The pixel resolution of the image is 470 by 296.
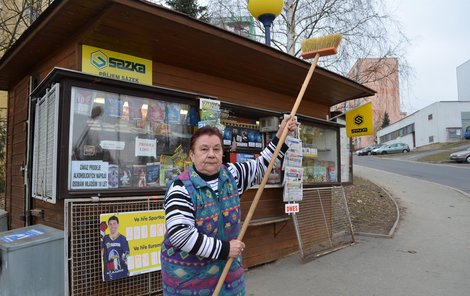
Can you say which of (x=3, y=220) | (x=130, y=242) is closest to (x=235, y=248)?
(x=130, y=242)

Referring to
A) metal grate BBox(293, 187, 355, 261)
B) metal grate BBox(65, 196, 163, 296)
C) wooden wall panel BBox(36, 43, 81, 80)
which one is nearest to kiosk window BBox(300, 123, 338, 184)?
metal grate BBox(293, 187, 355, 261)

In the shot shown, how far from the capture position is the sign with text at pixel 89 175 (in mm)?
3996

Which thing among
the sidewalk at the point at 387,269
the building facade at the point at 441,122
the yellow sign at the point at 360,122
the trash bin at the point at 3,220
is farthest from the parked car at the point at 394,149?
the trash bin at the point at 3,220

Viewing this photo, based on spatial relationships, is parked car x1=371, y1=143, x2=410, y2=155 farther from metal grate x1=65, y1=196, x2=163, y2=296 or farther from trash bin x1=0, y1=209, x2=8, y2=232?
metal grate x1=65, y1=196, x2=163, y2=296

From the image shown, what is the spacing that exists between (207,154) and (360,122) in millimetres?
6585

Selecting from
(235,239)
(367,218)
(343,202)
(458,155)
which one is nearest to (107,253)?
(235,239)

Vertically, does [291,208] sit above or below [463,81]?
below

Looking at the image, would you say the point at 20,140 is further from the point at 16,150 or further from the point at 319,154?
the point at 319,154

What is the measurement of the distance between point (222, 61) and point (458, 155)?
88.5 feet

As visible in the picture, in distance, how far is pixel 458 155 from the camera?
1060 inches

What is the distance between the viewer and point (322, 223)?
7.05m

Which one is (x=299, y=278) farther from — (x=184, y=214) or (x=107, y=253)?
(x=184, y=214)

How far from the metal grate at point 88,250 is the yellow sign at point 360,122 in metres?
5.45

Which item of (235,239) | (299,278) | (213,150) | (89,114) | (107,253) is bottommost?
(299,278)
